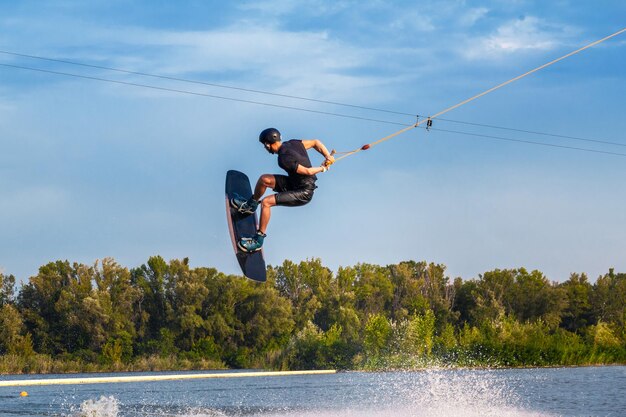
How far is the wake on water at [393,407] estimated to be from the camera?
73.8 feet

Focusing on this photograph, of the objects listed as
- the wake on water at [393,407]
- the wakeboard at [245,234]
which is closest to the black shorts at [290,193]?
the wakeboard at [245,234]

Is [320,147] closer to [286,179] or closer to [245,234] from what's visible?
[286,179]

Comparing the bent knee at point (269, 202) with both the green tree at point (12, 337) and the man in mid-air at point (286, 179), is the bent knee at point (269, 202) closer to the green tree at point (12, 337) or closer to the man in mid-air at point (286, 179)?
the man in mid-air at point (286, 179)

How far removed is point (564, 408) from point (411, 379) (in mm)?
15911

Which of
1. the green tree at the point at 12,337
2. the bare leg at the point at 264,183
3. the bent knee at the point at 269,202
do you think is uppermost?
the bare leg at the point at 264,183

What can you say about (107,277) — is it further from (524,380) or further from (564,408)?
(564,408)

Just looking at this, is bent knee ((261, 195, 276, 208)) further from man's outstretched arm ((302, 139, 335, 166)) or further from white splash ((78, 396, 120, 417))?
white splash ((78, 396, 120, 417))

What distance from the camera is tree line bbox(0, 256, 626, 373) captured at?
45.9 m

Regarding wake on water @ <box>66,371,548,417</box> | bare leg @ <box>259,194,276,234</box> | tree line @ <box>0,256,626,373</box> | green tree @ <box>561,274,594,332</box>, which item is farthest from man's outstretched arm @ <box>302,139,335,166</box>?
green tree @ <box>561,274,594,332</box>

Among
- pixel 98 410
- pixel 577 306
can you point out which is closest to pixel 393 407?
pixel 98 410

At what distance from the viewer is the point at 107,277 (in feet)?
195

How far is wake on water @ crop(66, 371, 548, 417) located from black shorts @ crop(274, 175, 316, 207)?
9.91m

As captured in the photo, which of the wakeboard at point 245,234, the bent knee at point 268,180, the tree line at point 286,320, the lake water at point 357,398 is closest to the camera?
the bent knee at point 268,180

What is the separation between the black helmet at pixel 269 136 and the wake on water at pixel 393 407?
35.2 feet
